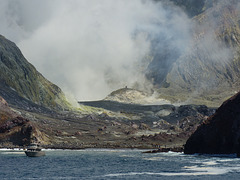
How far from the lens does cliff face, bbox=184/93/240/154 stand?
117750 mm

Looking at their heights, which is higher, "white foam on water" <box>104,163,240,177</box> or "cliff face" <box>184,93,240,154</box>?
"cliff face" <box>184,93,240,154</box>

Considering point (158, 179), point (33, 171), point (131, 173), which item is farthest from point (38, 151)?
point (158, 179)

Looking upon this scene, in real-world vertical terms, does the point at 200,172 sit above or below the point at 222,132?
below

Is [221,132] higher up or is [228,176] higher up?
[221,132]

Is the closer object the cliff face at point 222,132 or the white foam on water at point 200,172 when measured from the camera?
the white foam on water at point 200,172

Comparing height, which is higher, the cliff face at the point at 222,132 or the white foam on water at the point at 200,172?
the cliff face at the point at 222,132

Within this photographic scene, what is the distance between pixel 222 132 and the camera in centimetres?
12144

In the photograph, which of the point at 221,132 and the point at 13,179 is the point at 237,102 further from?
the point at 13,179

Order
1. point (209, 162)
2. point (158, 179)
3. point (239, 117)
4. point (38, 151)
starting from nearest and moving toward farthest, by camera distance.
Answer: point (158, 179) < point (209, 162) < point (239, 117) < point (38, 151)

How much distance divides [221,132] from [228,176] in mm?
41820

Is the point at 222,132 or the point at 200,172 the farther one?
the point at 222,132

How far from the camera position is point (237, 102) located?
12281cm

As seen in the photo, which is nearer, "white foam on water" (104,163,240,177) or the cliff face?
"white foam on water" (104,163,240,177)

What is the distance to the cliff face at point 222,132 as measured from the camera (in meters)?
118
